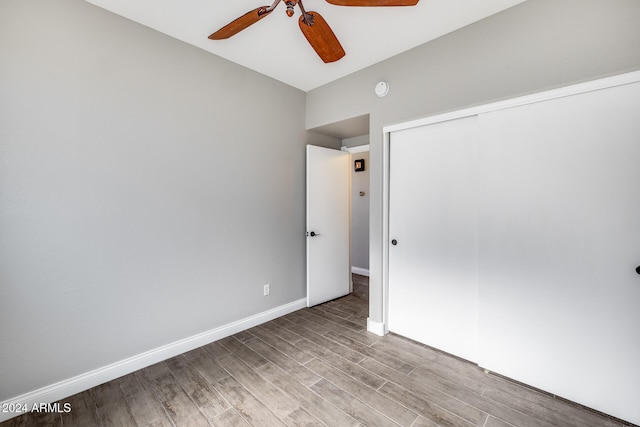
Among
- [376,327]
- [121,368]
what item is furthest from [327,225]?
[121,368]

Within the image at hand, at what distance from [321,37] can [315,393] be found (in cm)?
246

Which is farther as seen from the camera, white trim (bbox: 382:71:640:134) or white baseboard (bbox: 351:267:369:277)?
white baseboard (bbox: 351:267:369:277)

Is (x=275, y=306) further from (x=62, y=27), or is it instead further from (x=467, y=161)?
(x=62, y=27)

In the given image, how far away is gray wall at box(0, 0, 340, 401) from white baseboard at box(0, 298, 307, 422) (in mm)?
49

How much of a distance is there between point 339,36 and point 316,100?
3.47 ft

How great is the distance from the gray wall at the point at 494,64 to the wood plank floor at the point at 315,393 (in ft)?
2.22

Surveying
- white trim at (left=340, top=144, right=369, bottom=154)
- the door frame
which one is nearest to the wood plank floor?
the door frame

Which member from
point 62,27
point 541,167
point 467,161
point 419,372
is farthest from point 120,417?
point 541,167

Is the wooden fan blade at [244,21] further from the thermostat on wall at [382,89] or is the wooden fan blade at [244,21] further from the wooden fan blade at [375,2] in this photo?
the thermostat on wall at [382,89]

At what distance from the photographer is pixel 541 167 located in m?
1.88

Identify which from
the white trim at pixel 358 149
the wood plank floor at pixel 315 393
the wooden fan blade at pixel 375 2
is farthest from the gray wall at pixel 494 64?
the wooden fan blade at pixel 375 2

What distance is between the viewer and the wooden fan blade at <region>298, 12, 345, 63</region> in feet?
5.31

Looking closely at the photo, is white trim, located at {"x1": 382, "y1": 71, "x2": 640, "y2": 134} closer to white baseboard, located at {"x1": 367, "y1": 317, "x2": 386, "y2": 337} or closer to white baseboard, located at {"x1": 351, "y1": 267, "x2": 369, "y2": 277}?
white baseboard, located at {"x1": 367, "y1": 317, "x2": 386, "y2": 337}

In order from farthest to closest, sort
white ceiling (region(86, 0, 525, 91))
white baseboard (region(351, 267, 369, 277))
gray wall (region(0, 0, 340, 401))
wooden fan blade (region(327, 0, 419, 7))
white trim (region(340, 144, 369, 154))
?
white baseboard (region(351, 267, 369, 277))
white trim (region(340, 144, 369, 154))
white ceiling (region(86, 0, 525, 91))
gray wall (region(0, 0, 340, 401))
wooden fan blade (region(327, 0, 419, 7))
